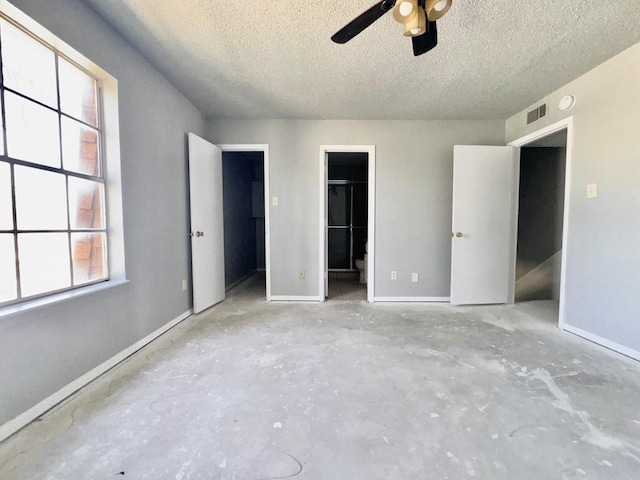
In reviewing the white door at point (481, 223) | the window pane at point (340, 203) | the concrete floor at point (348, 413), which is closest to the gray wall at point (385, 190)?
the white door at point (481, 223)

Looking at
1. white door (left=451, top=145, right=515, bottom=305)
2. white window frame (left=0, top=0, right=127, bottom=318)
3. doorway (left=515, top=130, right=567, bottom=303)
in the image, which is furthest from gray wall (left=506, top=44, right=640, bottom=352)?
white window frame (left=0, top=0, right=127, bottom=318)

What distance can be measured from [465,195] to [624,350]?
181cm

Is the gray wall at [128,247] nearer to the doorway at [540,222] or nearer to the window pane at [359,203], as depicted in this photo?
the window pane at [359,203]

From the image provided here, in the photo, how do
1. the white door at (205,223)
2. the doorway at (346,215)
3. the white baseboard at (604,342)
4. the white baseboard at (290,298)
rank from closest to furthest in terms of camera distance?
1. the white baseboard at (604,342)
2. the white door at (205,223)
3. the white baseboard at (290,298)
4. the doorway at (346,215)

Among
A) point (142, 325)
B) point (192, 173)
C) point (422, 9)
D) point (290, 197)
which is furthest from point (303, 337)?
point (422, 9)

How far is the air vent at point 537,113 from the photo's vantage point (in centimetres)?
259

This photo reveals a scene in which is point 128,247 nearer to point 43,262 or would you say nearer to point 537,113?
point 43,262

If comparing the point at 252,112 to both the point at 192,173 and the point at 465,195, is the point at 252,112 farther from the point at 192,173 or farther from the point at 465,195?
the point at 465,195

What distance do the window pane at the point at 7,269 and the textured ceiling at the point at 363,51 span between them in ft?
4.74

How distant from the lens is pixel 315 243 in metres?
3.26

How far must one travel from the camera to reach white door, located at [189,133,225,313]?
269 cm

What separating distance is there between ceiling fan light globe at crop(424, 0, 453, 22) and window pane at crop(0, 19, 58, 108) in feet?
6.66

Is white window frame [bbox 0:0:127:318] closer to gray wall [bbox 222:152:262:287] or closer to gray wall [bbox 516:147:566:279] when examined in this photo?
gray wall [bbox 222:152:262:287]

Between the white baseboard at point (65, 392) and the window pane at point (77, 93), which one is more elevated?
the window pane at point (77, 93)
